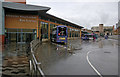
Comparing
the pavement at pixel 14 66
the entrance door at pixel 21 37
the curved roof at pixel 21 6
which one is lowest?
the pavement at pixel 14 66

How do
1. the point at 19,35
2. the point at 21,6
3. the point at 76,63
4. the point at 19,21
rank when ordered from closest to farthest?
the point at 76,63
the point at 21,6
the point at 19,21
the point at 19,35

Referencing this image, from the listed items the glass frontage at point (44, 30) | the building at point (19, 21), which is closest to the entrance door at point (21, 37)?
the building at point (19, 21)

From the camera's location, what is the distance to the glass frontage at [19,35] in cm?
2640

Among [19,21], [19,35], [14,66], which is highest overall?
[19,21]

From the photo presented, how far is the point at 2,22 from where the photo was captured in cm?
2331

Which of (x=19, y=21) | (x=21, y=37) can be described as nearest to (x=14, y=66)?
(x=21, y=37)

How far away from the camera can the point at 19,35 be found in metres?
27.5

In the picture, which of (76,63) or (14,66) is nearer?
(14,66)

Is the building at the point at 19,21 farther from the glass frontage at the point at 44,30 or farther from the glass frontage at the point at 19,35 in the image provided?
the glass frontage at the point at 44,30

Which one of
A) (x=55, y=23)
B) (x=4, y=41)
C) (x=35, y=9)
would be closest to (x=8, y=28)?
(x=4, y=41)

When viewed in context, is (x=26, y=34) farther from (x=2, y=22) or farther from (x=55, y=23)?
(x=55, y=23)

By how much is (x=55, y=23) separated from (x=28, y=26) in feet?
54.4

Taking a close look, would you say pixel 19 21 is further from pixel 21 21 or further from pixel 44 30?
pixel 44 30

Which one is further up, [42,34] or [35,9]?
[35,9]
